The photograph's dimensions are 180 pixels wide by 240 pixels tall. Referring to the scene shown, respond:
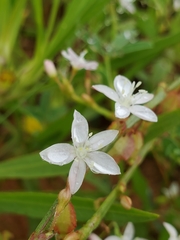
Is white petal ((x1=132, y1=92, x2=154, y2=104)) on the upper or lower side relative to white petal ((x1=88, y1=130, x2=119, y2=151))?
upper

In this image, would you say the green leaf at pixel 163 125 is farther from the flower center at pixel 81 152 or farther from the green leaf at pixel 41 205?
the flower center at pixel 81 152

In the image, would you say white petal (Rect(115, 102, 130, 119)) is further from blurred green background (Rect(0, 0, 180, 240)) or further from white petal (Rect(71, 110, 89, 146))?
blurred green background (Rect(0, 0, 180, 240))

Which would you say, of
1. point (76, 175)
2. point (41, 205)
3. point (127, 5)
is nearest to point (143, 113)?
point (76, 175)

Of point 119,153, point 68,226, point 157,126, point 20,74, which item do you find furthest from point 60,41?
point 68,226

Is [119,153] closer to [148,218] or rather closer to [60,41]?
[148,218]

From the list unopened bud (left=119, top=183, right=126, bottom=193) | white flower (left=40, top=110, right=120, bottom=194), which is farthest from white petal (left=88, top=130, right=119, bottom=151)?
unopened bud (left=119, top=183, right=126, bottom=193)
